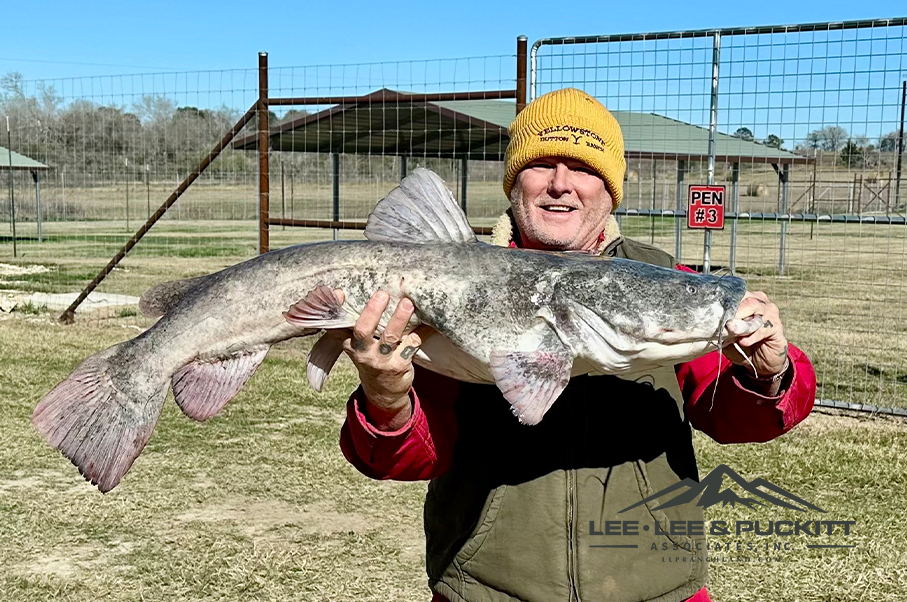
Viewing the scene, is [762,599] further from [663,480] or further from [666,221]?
[666,221]

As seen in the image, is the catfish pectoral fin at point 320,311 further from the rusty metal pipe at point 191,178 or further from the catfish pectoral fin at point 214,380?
the rusty metal pipe at point 191,178

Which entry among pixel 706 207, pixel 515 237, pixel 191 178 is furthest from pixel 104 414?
pixel 191 178

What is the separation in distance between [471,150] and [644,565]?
65.0 feet

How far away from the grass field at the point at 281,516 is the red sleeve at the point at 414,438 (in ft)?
7.75

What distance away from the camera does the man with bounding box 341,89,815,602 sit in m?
2.37

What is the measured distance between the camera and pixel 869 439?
700 centimetres

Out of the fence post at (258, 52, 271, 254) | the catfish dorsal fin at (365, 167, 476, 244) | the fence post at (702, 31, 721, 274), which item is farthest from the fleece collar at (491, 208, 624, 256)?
the fence post at (258, 52, 271, 254)

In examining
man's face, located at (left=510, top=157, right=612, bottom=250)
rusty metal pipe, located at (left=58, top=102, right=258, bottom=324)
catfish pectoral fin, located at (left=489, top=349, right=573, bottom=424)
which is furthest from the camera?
rusty metal pipe, located at (left=58, top=102, right=258, bottom=324)

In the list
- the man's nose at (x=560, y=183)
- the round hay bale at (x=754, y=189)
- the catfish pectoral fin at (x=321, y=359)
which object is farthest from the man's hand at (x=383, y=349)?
the round hay bale at (x=754, y=189)

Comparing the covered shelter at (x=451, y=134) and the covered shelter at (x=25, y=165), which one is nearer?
the covered shelter at (x=451, y=134)

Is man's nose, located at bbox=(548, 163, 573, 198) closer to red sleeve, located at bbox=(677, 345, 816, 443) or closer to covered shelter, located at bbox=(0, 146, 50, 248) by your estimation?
red sleeve, located at bbox=(677, 345, 816, 443)

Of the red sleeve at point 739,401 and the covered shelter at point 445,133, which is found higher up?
the covered shelter at point 445,133

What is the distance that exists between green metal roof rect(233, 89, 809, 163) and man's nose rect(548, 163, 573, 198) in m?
7.58

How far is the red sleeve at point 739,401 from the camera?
7.93 ft
